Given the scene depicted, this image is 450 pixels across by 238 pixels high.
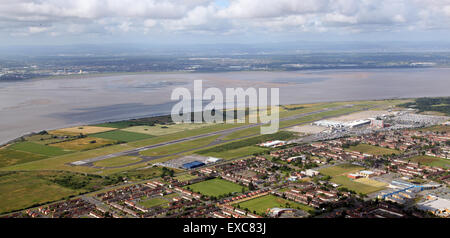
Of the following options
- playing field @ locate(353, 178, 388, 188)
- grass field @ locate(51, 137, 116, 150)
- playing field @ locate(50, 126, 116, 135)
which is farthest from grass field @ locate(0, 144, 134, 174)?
playing field @ locate(353, 178, 388, 188)

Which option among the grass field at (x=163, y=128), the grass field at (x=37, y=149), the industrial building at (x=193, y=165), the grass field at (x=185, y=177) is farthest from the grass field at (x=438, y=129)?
the grass field at (x=37, y=149)

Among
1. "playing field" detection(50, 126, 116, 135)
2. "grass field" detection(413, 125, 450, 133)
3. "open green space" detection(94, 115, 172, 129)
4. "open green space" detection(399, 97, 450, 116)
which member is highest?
"open green space" detection(399, 97, 450, 116)

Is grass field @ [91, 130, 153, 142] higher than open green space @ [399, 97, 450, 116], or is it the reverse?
open green space @ [399, 97, 450, 116]

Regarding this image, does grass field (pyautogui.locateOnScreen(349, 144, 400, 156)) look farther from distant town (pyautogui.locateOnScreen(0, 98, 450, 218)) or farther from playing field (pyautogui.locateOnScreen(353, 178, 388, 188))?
playing field (pyautogui.locateOnScreen(353, 178, 388, 188))
